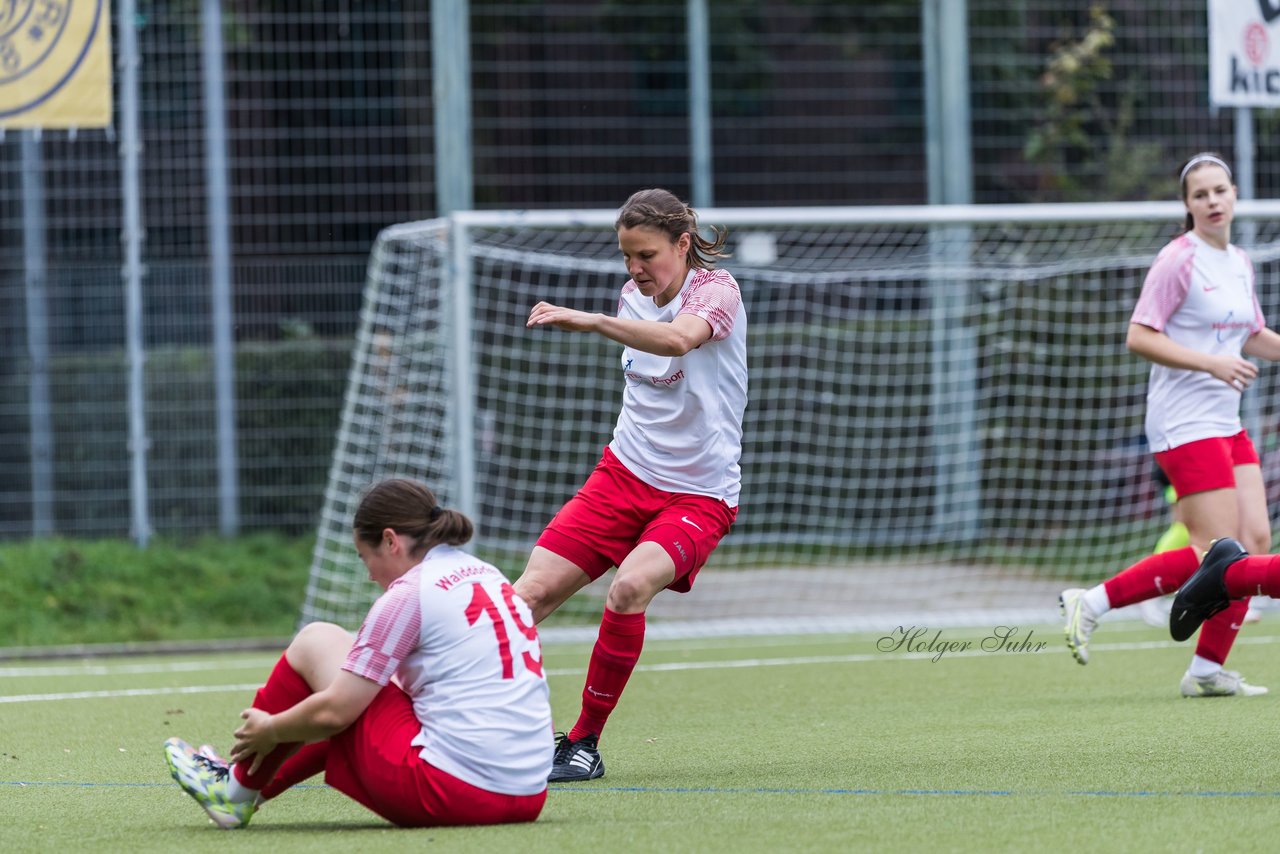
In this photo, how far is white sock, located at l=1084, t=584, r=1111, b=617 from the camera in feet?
21.7

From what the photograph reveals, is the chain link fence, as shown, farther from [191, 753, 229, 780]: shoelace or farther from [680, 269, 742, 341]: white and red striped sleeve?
[191, 753, 229, 780]: shoelace

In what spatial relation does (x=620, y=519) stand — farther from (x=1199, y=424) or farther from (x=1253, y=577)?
(x=1199, y=424)

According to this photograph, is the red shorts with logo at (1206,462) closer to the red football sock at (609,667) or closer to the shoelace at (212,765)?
the red football sock at (609,667)

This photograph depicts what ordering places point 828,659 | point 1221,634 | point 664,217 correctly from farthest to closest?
point 828,659 < point 1221,634 < point 664,217

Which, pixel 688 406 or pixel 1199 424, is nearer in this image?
pixel 688 406

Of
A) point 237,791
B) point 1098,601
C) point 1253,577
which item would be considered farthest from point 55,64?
point 1253,577

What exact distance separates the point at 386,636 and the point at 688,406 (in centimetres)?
172

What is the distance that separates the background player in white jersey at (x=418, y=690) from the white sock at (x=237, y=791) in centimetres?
10

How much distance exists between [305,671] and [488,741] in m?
0.44

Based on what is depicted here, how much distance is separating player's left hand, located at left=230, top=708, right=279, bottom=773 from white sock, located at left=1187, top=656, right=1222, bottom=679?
3.85 metres

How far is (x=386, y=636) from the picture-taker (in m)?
4.00

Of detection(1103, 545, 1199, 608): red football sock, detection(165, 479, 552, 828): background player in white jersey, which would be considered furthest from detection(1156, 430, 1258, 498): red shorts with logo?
detection(165, 479, 552, 828): background player in white jersey

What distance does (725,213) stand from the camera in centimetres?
1084

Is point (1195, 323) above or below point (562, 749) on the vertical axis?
above
